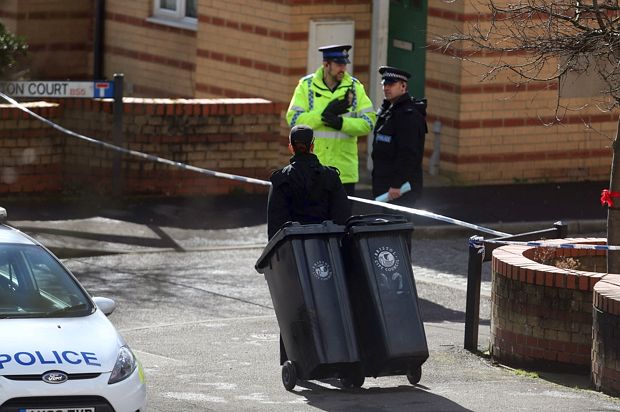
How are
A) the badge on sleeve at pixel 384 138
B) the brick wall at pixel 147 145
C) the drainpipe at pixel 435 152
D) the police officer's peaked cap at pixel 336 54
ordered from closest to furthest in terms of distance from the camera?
the badge on sleeve at pixel 384 138 < the police officer's peaked cap at pixel 336 54 < the brick wall at pixel 147 145 < the drainpipe at pixel 435 152

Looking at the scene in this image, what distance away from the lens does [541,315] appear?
394 inches

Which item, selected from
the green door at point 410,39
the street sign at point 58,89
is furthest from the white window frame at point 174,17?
the street sign at point 58,89

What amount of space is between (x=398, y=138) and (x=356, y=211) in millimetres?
2902

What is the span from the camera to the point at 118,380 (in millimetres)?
7895

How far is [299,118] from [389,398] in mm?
4099

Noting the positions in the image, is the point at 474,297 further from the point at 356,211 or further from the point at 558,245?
the point at 356,211

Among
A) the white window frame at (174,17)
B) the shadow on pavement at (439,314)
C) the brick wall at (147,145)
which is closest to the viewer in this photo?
the shadow on pavement at (439,314)

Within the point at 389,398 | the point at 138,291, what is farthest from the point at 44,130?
the point at 389,398

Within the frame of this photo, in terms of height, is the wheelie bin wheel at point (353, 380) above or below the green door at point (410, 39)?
below

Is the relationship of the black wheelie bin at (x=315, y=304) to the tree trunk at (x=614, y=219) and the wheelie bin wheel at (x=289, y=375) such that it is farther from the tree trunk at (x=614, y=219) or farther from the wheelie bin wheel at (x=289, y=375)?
the tree trunk at (x=614, y=219)

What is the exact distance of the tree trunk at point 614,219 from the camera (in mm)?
Answer: 10086

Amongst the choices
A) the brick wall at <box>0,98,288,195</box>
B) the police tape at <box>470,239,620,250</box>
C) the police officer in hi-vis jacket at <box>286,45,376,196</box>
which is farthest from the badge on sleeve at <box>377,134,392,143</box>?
the brick wall at <box>0,98,288,195</box>

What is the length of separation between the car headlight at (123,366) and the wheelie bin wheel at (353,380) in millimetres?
1645

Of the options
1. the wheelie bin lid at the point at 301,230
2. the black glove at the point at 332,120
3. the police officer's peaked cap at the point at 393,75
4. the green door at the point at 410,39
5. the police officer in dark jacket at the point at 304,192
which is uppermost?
the green door at the point at 410,39
